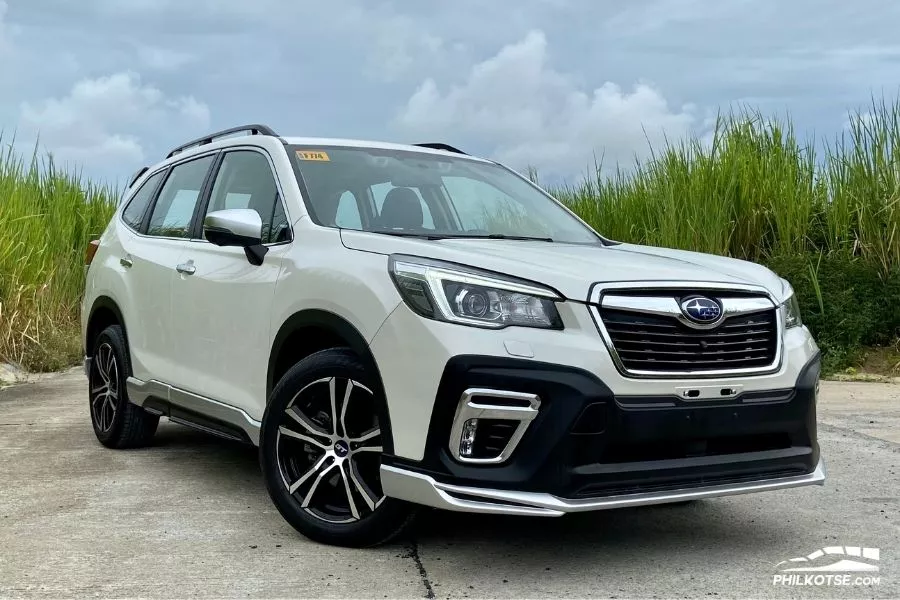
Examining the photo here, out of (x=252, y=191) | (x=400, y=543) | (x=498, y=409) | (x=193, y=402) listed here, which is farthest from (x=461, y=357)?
(x=193, y=402)

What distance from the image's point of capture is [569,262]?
3.89m

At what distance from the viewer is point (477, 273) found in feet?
11.9

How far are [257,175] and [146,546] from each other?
1.97 metres

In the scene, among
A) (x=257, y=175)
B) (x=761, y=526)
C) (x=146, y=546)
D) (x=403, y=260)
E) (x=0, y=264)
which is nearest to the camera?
(x=403, y=260)

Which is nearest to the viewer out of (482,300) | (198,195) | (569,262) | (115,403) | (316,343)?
(482,300)

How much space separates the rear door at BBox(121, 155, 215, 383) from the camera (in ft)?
18.3

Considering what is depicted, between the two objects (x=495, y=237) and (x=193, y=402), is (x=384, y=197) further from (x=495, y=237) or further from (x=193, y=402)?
(x=193, y=402)

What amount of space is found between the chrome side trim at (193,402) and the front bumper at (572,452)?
121 centimetres

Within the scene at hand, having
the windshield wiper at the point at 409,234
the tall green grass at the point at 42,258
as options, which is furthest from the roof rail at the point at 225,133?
the tall green grass at the point at 42,258

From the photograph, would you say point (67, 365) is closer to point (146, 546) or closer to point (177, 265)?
point (177, 265)

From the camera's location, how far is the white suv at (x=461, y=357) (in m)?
3.47

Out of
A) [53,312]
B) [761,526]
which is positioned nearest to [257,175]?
[761,526]

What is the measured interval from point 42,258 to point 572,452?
11.3 metres
